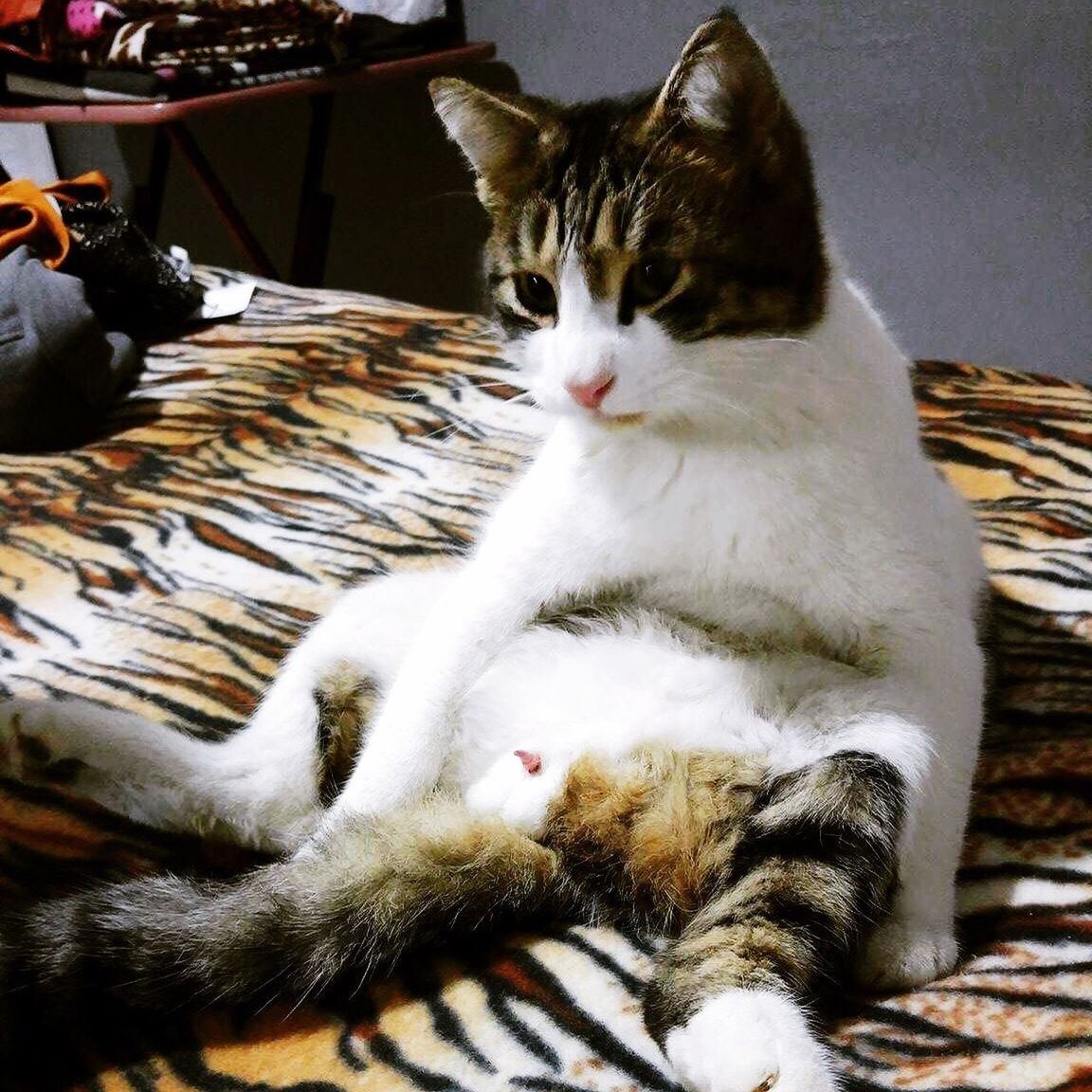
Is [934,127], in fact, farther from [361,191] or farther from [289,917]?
[289,917]

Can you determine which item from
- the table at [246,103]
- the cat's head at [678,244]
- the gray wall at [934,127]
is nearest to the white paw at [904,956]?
the cat's head at [678,244]

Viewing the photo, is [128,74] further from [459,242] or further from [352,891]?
[352,891]

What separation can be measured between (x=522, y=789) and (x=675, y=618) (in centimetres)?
21

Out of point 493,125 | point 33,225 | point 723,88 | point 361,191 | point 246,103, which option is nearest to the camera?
point 723,88

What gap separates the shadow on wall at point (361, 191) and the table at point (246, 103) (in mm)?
101

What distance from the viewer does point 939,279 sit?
2.04 meters

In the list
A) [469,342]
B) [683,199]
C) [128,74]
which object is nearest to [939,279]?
[469,342]

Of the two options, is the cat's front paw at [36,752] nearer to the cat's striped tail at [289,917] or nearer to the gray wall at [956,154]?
the cat's striped tail at [289,917]

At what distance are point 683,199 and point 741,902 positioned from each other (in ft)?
1.61

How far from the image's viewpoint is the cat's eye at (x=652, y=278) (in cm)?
78

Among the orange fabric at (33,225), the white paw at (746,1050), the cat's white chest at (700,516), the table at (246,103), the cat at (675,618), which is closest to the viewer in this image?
the white paw at (746,1050)

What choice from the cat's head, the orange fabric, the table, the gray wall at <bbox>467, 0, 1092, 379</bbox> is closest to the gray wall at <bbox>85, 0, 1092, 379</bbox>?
the gray wall at <bbox>467, 0, 1092, 379</bbox>

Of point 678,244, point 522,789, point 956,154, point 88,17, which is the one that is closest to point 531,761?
point 522,789

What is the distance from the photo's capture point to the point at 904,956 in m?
0.69
